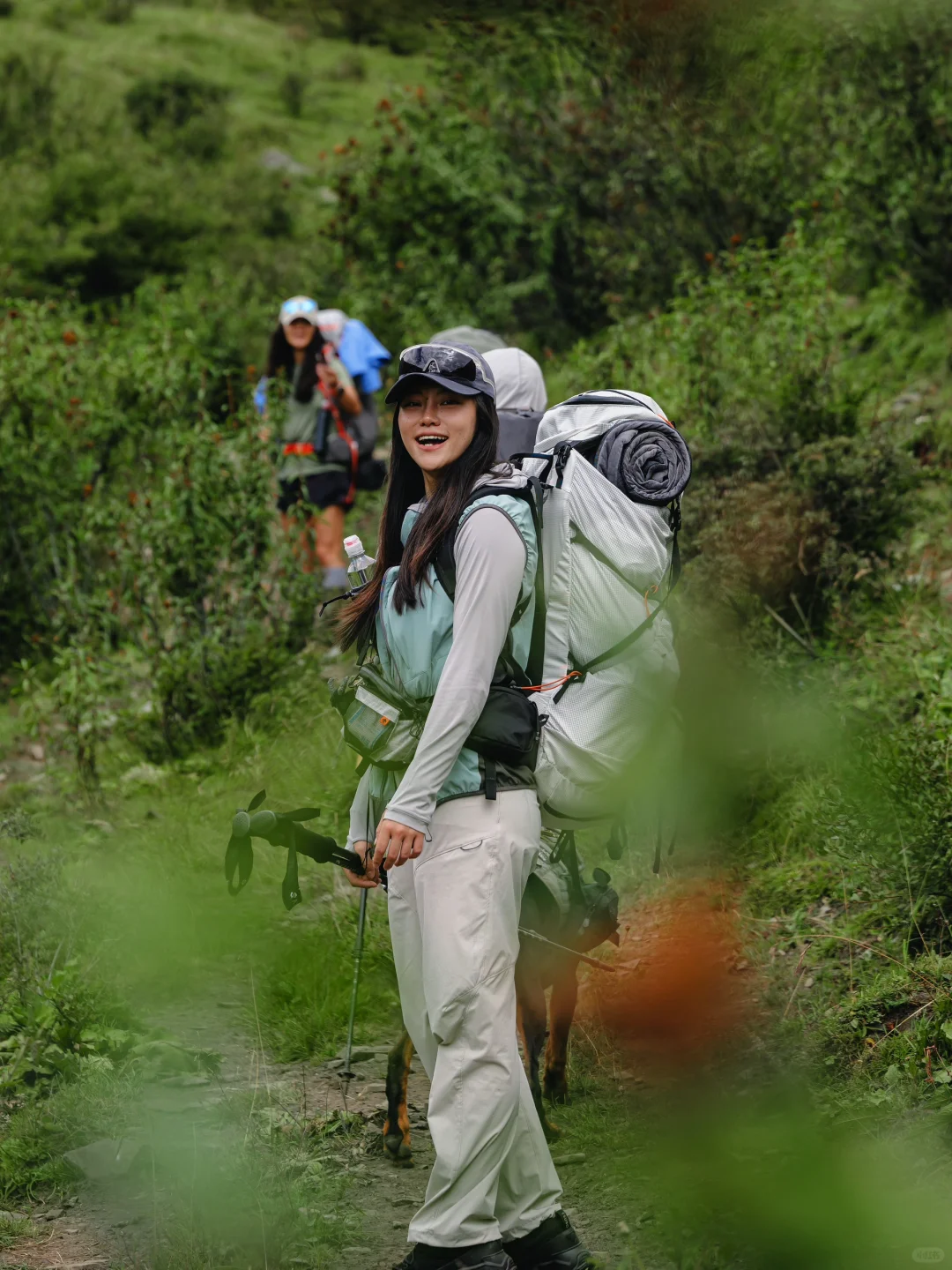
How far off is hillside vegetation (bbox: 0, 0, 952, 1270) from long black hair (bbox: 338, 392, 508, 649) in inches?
32.5

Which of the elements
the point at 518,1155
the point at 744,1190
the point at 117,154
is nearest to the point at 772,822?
the point at 518,1155

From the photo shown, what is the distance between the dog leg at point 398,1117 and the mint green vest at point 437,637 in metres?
1.28

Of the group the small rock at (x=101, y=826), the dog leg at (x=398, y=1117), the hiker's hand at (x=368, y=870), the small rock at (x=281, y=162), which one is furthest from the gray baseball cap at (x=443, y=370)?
the small rock at (x=281, y=162)

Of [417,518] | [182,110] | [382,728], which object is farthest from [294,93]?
[382,728]

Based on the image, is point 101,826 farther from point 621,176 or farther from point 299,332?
point 621,176

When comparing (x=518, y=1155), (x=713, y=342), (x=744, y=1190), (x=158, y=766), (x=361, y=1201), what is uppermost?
(x=713, y=342)

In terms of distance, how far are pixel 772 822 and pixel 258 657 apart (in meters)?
3.03

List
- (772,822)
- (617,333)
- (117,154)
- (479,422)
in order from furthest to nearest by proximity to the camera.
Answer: (117,154) < (617,333) < (772,822) < (479,422)

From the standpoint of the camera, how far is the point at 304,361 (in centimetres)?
839

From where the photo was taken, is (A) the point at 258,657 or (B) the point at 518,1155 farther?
(A) the point at 258,657

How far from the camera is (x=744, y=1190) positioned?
254 centimetres

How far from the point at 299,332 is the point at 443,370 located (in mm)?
5273

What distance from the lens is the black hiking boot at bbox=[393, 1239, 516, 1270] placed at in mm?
3043

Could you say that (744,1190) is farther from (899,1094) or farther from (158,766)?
(158,766)
